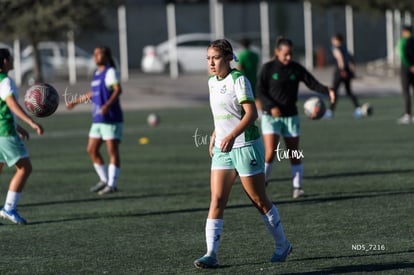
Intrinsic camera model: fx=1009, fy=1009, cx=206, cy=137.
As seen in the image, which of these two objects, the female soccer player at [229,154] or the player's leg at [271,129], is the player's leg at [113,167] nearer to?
the player's leg at [271,129]

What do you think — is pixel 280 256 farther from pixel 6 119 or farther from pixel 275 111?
pixel 275 111

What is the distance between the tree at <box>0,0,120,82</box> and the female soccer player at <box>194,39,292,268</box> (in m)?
29.6

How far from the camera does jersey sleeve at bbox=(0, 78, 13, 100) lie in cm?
1134

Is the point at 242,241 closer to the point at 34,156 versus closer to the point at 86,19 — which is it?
the point at 34,156

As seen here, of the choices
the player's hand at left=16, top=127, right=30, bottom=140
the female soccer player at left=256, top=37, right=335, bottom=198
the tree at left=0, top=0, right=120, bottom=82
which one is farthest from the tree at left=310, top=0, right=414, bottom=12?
the player's hand at left=16, top=127, right=30, bottom=140

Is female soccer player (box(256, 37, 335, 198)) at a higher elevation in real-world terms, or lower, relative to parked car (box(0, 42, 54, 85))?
higher

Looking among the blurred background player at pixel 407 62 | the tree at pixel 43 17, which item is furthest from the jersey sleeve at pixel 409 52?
the tree at pixel 43 17

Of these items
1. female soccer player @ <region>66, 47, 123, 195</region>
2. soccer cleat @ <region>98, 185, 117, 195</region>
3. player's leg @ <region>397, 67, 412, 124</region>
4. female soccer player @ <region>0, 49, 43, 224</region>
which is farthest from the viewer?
player's leg @ <region>397, 67, 412, 124</region>

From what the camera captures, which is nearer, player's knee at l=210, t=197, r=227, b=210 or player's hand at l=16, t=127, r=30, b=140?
player's knee at l=210, t=197, r=227, b=210

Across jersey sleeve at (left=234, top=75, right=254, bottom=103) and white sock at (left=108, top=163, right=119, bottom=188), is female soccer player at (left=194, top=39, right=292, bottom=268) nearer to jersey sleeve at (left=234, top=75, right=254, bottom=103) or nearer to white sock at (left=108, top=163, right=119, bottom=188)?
jersey sleeve at (left=234, top=75, right=254, bottom=103)

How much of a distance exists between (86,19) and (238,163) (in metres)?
31.1

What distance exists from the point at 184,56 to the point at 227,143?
135 feet

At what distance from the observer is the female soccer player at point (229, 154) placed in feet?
28.7

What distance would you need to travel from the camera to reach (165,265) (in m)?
9.06
